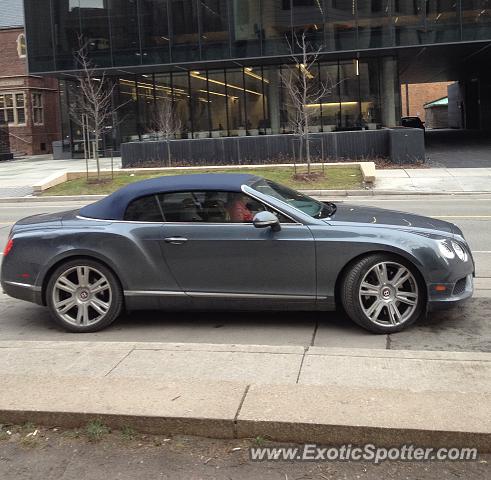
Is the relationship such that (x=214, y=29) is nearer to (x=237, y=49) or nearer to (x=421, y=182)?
(x=237, y=49)

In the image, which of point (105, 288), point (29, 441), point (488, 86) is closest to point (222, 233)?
point (105, 288)

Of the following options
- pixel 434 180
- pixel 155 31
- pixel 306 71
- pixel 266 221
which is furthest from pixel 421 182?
pixel 155 31

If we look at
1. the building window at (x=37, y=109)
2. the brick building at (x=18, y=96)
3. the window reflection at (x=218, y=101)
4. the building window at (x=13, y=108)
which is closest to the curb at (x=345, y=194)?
the window reflection at (x=218, y=101)

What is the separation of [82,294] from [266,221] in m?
1.86

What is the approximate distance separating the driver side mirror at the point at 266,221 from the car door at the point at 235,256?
7cm

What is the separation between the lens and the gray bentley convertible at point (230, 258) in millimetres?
5273

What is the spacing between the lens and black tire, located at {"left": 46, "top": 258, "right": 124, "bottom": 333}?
222 inches

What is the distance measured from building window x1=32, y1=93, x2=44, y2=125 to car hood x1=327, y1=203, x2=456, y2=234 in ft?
144

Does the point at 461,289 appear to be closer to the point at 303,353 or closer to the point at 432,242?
the point at 432,242

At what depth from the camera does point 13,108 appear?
45.2 meters

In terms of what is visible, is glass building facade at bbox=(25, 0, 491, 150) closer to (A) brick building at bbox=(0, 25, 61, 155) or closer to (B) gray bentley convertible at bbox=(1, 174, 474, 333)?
(A) brick building at bbox=(0, 25, 61, 155)

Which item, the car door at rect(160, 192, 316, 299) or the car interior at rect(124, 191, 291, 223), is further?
the car interior at rect(124, 191, 291, 223)

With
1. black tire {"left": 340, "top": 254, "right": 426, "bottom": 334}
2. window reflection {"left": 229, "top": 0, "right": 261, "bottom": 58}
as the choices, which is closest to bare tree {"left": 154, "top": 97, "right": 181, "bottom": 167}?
window reflection {"left": 229, "top": 0, "right": 261, "bottom": 58}

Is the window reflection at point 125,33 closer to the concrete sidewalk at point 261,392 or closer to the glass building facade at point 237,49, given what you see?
the glass building facade at point 237,49
